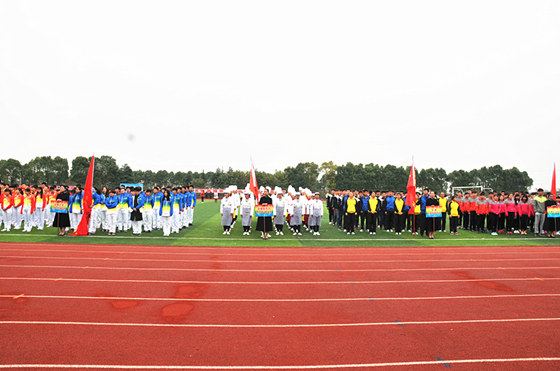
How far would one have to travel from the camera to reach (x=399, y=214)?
581 inches

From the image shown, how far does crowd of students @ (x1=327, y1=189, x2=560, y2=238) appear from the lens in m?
14.3

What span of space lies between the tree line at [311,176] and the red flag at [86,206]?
5401 centimetres

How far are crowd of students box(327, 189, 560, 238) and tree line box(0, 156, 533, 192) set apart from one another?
49578 millimetres

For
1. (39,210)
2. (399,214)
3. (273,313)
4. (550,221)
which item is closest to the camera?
(273,313)

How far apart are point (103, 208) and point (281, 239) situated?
7.47 metres

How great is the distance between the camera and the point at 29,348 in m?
3.89

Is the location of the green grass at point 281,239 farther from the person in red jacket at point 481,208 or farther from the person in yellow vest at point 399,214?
the person in red jacket at point 481,208

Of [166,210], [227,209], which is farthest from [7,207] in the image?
[227,209]

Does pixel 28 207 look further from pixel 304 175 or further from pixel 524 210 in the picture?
pixel 304 175

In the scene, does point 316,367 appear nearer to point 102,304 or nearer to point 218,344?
point 218,344

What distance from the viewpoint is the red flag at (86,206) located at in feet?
39.1

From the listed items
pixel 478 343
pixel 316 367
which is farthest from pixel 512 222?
pixel 316 367

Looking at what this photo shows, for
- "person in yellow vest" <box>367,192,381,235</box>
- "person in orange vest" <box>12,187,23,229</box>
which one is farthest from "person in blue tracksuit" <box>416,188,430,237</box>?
"person in orange vest" <box>12,187,23,229</box>

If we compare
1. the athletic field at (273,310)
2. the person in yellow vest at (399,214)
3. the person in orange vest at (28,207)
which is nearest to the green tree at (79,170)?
the person in orange vest at (28,207)
